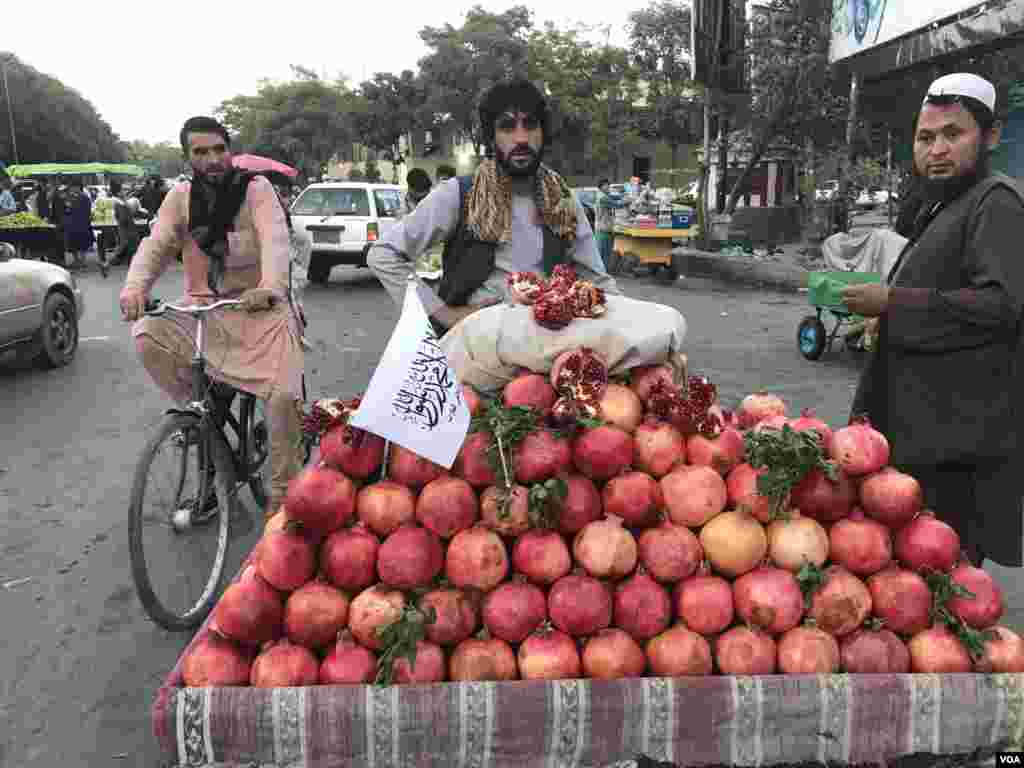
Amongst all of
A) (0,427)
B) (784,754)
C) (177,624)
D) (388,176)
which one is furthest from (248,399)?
(388,176)

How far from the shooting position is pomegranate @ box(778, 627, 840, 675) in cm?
222

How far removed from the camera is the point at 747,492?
2.45 m

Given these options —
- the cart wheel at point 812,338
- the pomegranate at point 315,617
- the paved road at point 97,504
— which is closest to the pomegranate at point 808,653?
the pomegranate at point 315,617

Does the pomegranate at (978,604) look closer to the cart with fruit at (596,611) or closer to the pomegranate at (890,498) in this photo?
the cart with fruit at (596,611)

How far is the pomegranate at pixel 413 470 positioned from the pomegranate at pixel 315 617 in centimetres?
38

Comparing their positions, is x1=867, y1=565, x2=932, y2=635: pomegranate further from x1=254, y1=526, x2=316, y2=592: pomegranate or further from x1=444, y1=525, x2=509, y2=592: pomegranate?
x1=254, y1=526, x2=316, y2=592: pomegranate

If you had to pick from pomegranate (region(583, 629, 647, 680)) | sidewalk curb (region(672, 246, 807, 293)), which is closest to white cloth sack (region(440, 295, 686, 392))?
pomegranate (region(583, 629, 647, 680))

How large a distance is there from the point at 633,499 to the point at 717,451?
334mm

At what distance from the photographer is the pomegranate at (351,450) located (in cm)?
249

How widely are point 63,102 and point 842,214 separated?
71.8m

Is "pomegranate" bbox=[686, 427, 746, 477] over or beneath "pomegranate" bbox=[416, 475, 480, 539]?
over

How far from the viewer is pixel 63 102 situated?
230 ft

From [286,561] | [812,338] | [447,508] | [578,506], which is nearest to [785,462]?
[578,506]

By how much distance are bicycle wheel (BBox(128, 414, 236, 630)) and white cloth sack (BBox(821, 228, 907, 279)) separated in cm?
648
